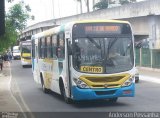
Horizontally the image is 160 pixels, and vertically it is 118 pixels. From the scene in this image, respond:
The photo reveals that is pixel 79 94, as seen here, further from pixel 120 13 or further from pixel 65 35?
pixel 120 13

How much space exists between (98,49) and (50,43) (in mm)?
4324

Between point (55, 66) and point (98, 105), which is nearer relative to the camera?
point (98, 105)

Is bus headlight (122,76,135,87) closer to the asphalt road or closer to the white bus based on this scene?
the asphalt road

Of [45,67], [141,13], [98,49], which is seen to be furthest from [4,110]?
[141,13]

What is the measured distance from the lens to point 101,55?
1691 cm

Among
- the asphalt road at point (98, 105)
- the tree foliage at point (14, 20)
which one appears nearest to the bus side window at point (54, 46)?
the asphalt road at point (98, 105)

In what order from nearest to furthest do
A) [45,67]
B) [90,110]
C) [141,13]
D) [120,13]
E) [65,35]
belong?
1. [90,110]
2. [65,35]
3. [45,67]
4. [141,13]
5. [120,13]

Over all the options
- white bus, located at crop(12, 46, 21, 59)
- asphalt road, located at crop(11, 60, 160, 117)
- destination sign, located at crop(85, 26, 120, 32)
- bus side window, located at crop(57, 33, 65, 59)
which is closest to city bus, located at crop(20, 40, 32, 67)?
asphalt road, located at crop(11, 60, 160, 117)

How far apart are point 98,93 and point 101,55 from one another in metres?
1.25

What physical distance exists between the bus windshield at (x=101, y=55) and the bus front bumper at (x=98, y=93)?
0.61m

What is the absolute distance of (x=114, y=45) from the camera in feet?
56.1

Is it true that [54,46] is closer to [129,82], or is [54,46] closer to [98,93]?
[98,93]

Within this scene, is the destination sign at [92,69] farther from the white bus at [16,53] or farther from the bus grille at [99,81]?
the white bus at [16,53]

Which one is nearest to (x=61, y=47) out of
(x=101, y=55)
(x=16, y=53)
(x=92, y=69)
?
(x=101, y=55)
